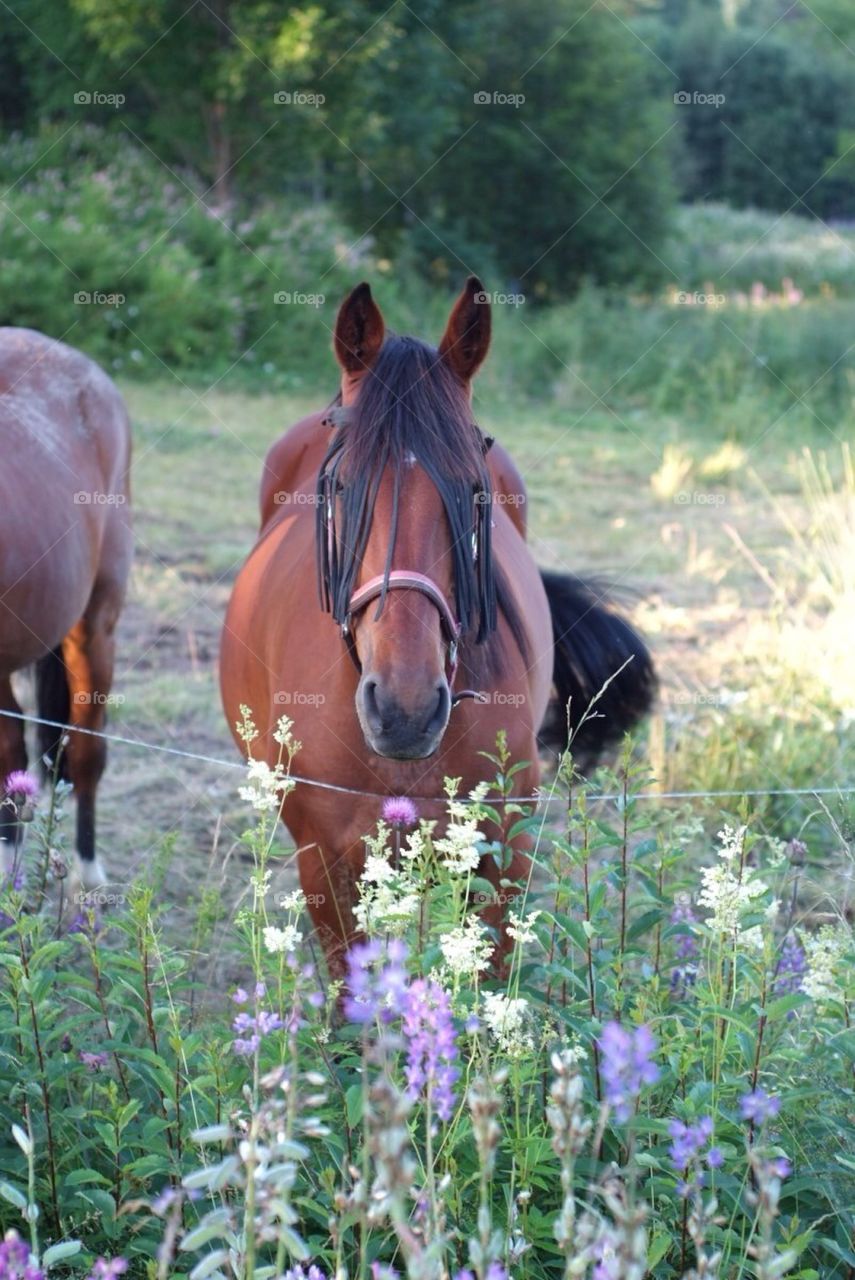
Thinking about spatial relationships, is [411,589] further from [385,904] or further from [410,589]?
[385,904]

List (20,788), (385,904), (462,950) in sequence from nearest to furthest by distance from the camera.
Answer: (462,950) < (385,904) < (20,788)

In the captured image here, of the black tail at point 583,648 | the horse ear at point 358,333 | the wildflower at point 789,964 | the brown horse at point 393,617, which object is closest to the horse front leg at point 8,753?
the brown horse at point 393,617

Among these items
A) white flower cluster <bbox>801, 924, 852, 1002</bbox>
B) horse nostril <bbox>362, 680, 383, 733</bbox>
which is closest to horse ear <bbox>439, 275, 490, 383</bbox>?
horse nostril <bbox>362, 680, 383, 733</bbox>

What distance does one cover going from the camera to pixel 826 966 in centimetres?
221

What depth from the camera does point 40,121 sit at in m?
20.5

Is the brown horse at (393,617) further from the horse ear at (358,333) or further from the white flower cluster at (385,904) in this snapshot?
the white flower cluster at (385,904)

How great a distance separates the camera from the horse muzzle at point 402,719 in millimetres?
2371

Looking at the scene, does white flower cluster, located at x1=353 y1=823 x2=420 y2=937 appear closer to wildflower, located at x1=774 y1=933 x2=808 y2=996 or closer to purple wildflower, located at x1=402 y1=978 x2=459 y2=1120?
purple wildflower, located at x1=402 y1=978 x2=459 y2=1120

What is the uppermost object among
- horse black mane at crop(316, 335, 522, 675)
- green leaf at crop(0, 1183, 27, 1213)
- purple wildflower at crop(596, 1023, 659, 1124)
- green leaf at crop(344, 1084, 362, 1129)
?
horse black mane at crop(316, 335, 522, 675)

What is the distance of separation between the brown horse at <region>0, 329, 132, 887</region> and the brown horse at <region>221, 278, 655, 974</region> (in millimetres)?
939

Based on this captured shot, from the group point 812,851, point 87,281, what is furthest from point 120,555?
point 87,281

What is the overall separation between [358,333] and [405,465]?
0.45 m

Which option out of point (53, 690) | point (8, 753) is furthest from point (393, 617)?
point (53, 690)

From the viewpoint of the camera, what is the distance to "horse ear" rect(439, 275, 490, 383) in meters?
2.84
